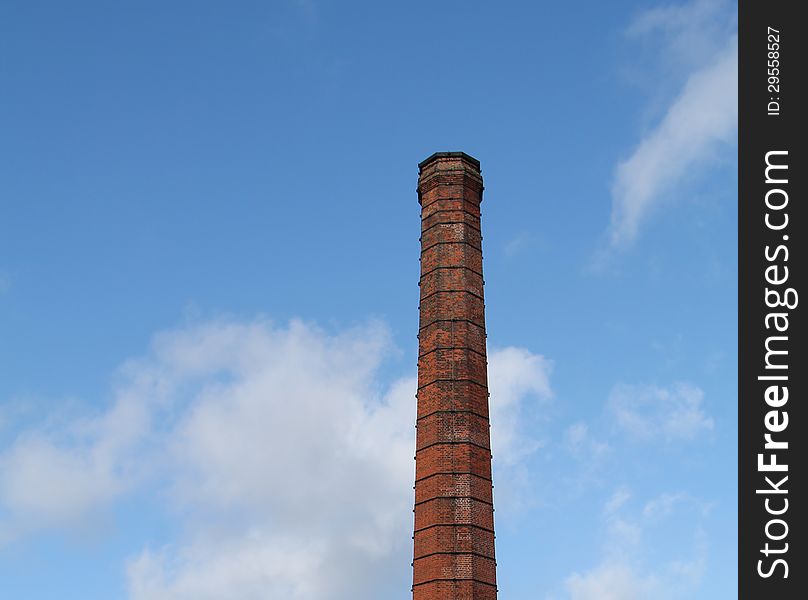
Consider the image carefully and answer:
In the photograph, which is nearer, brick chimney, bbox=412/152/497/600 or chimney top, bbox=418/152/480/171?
brick chimney, bbox=412/152/497/600

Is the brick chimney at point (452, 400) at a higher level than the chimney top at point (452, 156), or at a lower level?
lower

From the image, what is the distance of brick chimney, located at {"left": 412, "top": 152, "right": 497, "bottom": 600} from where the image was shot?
18484 millimetres

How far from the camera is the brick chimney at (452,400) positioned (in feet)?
60.6

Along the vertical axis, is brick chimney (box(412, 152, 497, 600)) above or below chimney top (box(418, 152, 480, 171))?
below

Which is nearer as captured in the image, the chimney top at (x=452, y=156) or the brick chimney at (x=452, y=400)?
the brick chimney at (x=452, y=400)

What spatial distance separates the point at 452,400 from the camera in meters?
19.6

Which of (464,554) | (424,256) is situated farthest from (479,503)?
(424,256)
